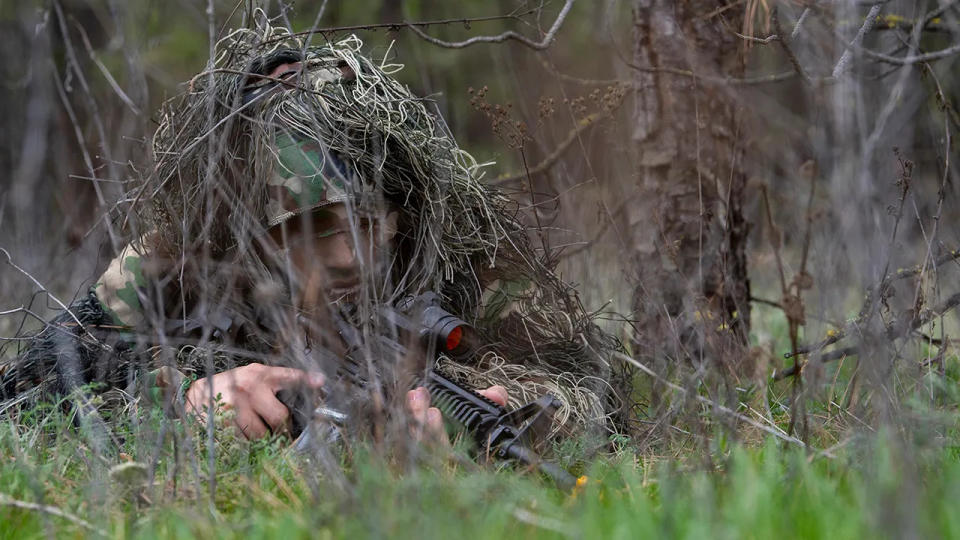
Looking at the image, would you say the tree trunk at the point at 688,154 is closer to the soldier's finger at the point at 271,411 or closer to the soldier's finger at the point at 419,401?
the soldier's finger at the point at 419,401

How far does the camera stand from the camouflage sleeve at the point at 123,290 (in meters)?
3.10

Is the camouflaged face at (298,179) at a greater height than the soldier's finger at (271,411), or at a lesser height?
greater

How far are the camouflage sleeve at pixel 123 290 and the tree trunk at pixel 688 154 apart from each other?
181 cm

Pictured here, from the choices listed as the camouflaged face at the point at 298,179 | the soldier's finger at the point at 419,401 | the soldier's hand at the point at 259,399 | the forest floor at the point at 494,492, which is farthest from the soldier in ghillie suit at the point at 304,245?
the forest floor at the point at 494,492

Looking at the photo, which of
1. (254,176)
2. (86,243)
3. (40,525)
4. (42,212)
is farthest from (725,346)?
(42,212)

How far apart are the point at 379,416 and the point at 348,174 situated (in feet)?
3.41

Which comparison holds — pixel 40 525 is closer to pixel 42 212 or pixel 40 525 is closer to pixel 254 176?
pixel 254 176

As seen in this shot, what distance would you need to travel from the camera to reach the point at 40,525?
6.25ft

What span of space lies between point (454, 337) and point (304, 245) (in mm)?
516

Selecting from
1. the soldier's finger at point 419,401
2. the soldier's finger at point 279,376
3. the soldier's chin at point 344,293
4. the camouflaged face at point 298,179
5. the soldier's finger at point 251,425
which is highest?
the camouflaged face at point 298,179

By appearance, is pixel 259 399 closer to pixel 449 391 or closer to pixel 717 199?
pixel 449 391

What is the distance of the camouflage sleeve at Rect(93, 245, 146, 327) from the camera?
3.10 metres

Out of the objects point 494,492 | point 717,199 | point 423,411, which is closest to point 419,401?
point 423,411

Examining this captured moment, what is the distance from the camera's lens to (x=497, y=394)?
8.65 ft
